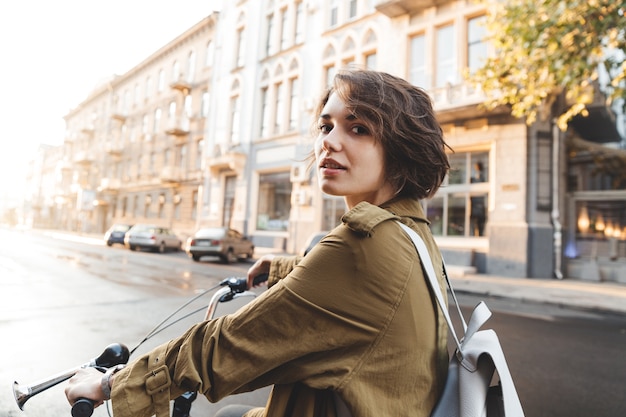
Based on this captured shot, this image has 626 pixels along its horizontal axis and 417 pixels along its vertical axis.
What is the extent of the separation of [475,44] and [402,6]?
3230 millimetres

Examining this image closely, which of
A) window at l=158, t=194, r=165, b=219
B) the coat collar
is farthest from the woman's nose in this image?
window at l=158, t=194, r=165, b=219

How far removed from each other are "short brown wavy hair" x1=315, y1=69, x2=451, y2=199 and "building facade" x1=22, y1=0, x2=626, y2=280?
0.73 m

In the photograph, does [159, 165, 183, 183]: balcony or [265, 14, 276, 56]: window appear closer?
[265, 14, 276, 56]: window

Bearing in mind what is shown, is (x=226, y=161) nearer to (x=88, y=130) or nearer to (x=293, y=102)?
(x=293, y=102)

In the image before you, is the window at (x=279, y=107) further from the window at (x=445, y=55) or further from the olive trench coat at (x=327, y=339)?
the olive trench coat at (x=327, y=339)

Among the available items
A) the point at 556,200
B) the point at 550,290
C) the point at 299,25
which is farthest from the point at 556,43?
the point at 299,25

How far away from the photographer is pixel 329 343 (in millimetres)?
811

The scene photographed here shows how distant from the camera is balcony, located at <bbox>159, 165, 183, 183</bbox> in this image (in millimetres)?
25469

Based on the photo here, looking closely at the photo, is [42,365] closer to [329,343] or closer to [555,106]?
[329,343]

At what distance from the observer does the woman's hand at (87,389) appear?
0.91m

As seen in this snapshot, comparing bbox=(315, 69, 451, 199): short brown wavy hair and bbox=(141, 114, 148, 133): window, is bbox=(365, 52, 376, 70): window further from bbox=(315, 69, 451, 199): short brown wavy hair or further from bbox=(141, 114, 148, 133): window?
bbox=(141, 114, 148, 133): window

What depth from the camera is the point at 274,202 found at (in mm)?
19469

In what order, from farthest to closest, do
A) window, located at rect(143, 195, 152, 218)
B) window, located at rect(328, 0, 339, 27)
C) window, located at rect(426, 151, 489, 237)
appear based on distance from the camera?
window, located at rect(143, 195, 152, 218) → window, located at rect(328, 0, 339, 27) → window, located at rect(426, 151, 489, 237)

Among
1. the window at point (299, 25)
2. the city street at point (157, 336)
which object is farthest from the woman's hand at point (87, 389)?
the window at point (299, 25)
